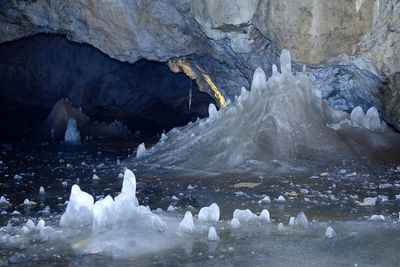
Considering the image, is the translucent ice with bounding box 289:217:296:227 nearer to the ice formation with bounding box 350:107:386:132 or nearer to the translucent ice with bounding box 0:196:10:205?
the translucent ice with bounding box 0:196:10:205

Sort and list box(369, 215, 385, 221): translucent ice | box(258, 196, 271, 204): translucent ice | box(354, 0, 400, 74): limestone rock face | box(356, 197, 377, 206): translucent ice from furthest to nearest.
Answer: box(354, 0, 400, 74): limestone rock face, box(258, 196, 271, 204): translucent ice, box(356, 197, 377, 206): translucent ice, box(369, 215, 385, 221): translucent ice

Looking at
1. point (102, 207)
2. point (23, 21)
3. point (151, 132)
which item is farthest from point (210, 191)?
point (151, 132)

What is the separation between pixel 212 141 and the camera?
51.1 ft

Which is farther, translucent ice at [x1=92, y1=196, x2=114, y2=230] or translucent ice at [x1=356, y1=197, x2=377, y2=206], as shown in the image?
translucent ice at [x1=356, y1=197, x2=377, y2=206]

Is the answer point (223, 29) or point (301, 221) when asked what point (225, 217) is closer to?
point (301, 221)

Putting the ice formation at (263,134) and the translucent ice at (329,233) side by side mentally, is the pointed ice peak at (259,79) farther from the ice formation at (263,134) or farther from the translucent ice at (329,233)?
the translucent ice at (329,233)

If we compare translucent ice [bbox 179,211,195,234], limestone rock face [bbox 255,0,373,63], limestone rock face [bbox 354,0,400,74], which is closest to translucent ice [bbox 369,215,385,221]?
translucent ice [bbox 179,211,195,234]

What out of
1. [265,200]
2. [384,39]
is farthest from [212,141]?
[384,39]

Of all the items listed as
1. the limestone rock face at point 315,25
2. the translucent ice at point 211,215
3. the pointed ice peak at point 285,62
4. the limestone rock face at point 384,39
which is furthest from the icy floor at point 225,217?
the limestone rock face at point 315,25

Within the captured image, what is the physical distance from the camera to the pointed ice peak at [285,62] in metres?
16.0

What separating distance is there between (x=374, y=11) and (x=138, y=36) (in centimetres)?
771

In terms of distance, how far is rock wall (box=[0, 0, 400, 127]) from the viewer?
53.1 feet

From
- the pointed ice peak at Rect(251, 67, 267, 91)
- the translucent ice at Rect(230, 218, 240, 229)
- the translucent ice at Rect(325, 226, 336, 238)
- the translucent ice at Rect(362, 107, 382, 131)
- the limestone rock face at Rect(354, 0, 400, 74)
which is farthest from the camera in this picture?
the translucent ice at Rect(362, 107, 382, 131)

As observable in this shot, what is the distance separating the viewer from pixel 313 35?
16.6 metres
